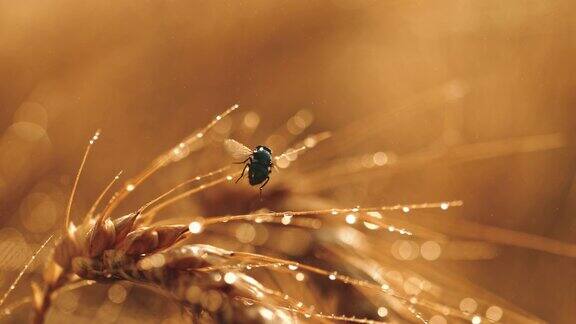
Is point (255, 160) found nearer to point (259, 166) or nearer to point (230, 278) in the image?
point (259, 166)

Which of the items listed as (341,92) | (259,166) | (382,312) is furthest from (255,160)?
(341,92)

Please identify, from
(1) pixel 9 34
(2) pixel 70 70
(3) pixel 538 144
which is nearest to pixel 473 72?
(3) pixel 538 144

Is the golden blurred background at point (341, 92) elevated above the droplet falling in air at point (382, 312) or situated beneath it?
elevated above

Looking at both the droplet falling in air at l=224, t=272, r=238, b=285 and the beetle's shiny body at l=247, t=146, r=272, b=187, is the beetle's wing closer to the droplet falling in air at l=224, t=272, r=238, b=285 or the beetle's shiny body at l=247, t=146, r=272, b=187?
the beetle's shiny body at l=247, t=146, r=272, b=187

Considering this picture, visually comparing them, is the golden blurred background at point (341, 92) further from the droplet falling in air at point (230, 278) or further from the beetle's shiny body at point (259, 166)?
the droplet falling in air at point (230, 278)

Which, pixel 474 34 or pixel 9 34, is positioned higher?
pixel 474 34

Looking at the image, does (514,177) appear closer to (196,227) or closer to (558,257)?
(558,257)

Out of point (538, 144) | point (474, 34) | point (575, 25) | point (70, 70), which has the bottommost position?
point (70, 70)

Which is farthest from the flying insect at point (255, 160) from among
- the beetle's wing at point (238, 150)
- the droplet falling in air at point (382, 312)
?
the droplet falling in air at point (382, 312)

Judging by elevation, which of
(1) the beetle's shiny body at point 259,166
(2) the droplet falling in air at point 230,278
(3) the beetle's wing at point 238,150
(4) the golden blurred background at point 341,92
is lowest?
(2) the droplet falling in air at point 230,278
